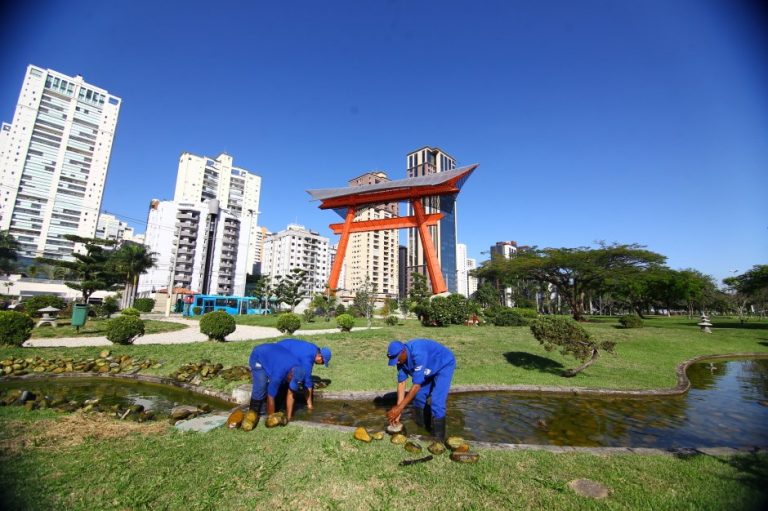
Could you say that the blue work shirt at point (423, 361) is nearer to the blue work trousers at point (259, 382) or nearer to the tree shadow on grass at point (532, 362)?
the blue work trousers at point (259, 382)

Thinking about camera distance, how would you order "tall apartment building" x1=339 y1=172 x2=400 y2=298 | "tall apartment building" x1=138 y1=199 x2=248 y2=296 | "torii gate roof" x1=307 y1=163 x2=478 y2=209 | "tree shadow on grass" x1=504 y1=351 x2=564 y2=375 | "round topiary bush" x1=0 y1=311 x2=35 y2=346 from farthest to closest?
"tall apartment building" x1=339 y1=172 x2=400 y2=298 < "tall apartment building" x1=138 y1=199 x2=248 y2=296 < "torii gate roof" x1=307 y1=163 x2=478 y2=209 < "round topiary bush" x1=0 y1=311 x2=35 y2=346 < "tree shadow on grass" x1=504 y1=351 x2=564 y2=375

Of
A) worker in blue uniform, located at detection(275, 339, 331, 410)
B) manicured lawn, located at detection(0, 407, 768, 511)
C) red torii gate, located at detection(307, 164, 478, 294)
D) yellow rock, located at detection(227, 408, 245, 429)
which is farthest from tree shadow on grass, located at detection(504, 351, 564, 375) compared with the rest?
red torii gate, located at detection(307, 164, 478, 294)

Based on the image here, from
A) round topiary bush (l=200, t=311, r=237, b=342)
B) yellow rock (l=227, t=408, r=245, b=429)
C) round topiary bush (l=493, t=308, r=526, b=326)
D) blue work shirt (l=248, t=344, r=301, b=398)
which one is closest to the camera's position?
yellow rock (l=227, t=408, r=245, b=429)

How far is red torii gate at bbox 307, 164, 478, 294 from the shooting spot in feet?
108

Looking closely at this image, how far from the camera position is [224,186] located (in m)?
93.1

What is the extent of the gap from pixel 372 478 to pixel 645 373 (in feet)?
37.6

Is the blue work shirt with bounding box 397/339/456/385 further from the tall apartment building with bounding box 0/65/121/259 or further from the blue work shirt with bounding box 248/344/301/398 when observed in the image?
the tall apartment building with bounding box 0/65/121/259

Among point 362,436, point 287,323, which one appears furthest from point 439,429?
point 287,323

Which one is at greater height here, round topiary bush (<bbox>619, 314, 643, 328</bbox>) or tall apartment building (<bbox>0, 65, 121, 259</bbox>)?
tall apartment building (<bbox>0, 65, 121, 259</bbox>)

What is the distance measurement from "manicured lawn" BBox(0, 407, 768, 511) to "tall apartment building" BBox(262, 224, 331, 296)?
8852 centimetres

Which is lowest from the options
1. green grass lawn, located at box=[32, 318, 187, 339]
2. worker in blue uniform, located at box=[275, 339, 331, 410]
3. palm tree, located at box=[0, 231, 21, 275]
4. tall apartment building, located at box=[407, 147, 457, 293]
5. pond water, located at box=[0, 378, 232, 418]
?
pond water, located at box=[0, 378, 232, 418]

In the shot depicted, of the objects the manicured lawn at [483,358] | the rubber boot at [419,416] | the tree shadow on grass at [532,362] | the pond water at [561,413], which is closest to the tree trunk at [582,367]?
the manicured lawn at [483,358]

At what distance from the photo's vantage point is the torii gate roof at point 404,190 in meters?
33.9

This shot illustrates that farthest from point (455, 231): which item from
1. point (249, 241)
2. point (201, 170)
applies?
point (201, 170)
